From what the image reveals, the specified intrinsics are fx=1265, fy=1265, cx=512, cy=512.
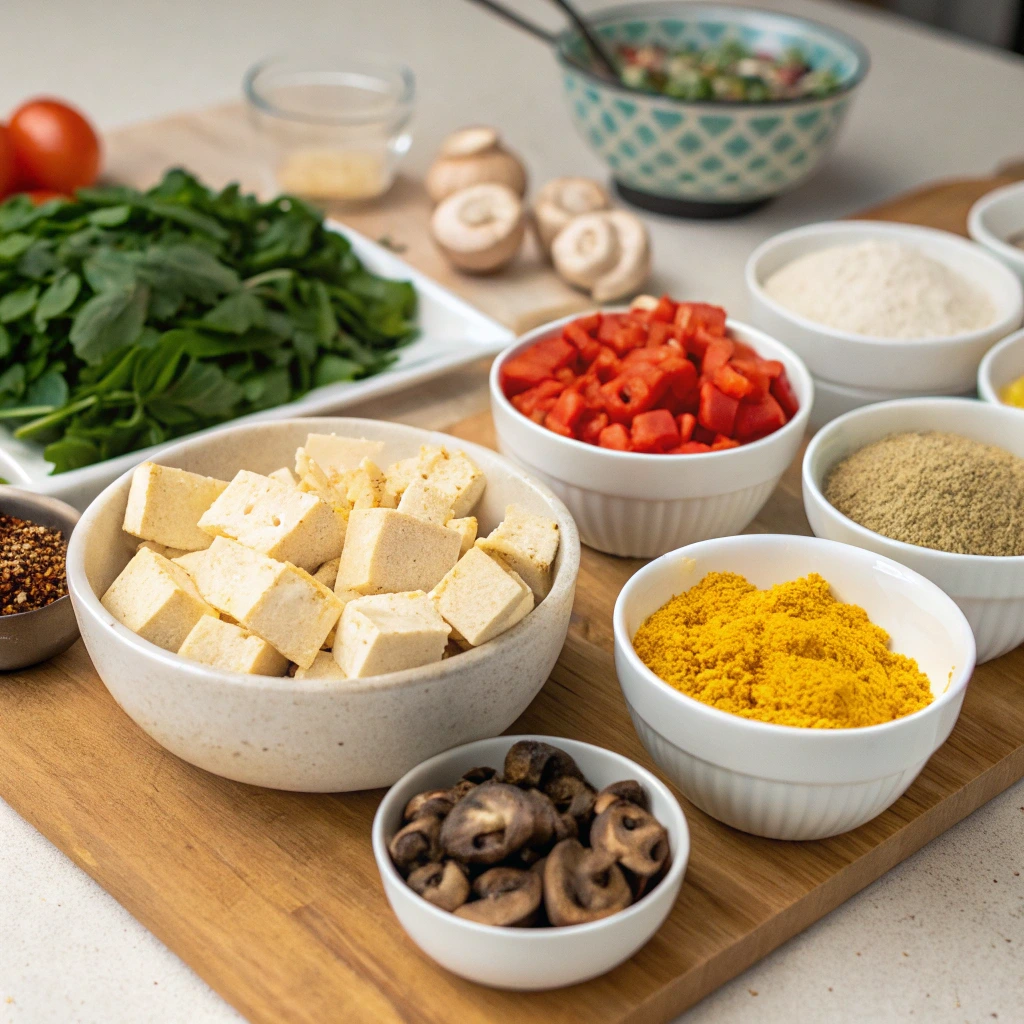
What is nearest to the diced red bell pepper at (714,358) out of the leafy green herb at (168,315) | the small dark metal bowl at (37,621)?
the leafy green herb at (168,315)

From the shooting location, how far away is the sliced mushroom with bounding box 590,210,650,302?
2.26 m

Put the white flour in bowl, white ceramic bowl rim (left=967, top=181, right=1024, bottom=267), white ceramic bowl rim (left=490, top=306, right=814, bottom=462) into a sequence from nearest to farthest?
white ceramic bowl rim (left=490, top=306, right=814, bottom=462), the white flour in bowl, white ceramic bowl rim (left=967, top=181, right=1024, bottom=267)

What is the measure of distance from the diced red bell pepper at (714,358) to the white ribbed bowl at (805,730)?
30 centimetres

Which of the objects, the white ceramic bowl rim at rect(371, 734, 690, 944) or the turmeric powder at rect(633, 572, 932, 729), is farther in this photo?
the turmeric powder at rect(633, 572, 932, 729)

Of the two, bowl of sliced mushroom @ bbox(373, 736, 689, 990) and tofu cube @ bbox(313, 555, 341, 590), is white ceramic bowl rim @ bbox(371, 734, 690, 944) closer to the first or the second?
bowl of sliced mushroom @ bbox(373, 736, 689, 990)

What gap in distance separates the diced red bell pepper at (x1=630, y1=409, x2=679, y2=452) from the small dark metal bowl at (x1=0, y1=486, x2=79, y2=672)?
68 centimetres

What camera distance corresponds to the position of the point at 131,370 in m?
1.79

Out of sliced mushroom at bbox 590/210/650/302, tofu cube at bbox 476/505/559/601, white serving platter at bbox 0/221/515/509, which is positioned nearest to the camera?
tofu cube at bbox 476/505/559/601

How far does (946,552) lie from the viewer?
1.40 m

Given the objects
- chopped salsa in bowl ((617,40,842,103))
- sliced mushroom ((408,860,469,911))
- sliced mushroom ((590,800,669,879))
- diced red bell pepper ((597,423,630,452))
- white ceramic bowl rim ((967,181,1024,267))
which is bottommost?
sliced mushroom ((408,860,469,911))

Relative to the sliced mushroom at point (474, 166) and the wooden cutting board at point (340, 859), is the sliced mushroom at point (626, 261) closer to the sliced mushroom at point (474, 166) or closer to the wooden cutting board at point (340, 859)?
the sliced mushroom at point (474, 166)

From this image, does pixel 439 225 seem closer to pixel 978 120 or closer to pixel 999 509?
pixel 999 509

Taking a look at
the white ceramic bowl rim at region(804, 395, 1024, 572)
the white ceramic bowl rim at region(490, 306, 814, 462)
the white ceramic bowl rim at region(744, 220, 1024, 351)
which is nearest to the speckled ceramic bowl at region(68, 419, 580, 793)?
the white ceramic bowl rim at region(490, 306, 814, 462)

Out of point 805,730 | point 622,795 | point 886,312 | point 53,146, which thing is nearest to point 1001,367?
point 886,312
